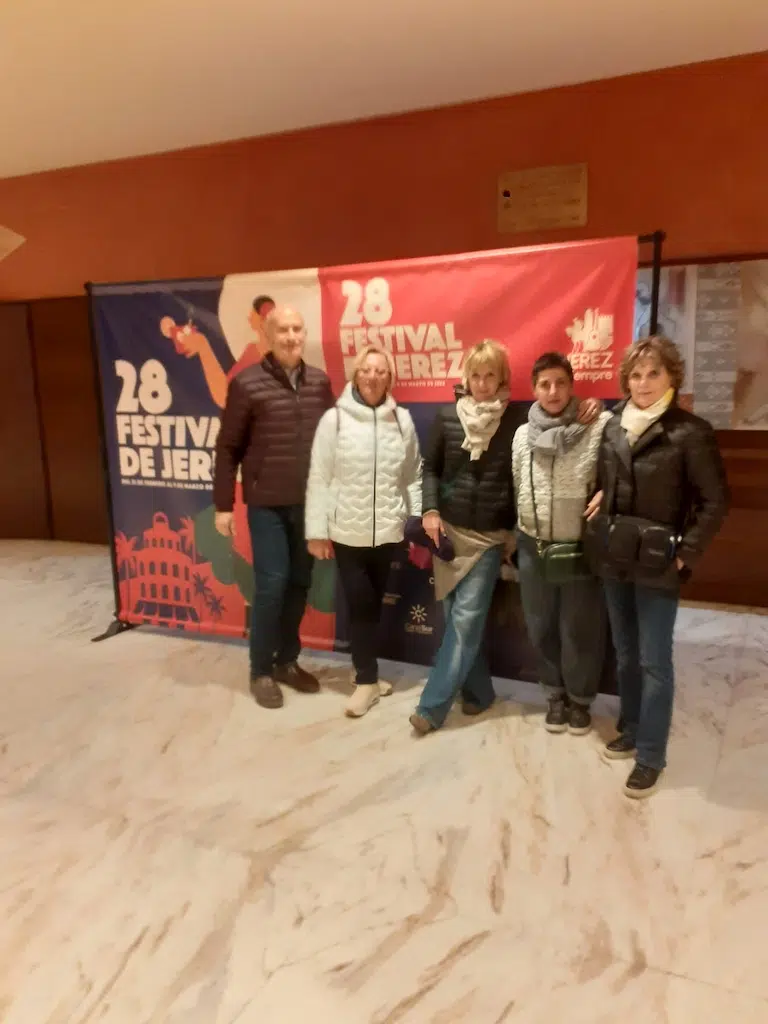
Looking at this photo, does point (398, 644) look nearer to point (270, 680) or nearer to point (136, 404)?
point (270, 680)

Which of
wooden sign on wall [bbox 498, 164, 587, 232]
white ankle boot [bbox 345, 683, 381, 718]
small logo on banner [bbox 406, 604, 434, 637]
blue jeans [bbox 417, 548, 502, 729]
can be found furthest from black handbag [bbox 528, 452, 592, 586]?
wooden sign on wall [bbox 498, 164, 587, 232]

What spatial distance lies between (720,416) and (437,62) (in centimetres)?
206

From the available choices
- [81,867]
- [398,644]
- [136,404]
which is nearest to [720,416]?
[398,644]

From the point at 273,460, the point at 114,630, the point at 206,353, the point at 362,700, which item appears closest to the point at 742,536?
the point at 362,700

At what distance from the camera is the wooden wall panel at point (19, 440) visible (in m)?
5.31

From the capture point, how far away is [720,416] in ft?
12.1

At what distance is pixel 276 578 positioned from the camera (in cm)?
284

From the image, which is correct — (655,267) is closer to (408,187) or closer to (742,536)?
(742,536)

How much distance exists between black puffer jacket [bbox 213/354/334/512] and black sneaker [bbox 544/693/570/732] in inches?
44.8

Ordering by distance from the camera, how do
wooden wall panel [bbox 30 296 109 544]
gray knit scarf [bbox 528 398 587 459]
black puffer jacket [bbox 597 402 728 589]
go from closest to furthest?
black puffer jacket [bbox 597 402 728 589]
gray knit scarf [bbox 528 398 587 459]
wooden wall panel [bbox 30 296 109 544]

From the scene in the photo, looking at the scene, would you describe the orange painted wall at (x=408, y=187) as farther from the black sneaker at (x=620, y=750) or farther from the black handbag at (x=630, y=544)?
the black sneaker at (x=620, y=750)

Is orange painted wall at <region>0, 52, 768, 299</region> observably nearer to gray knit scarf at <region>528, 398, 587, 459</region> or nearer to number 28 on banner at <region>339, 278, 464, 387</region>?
number 28 on banner at <region>339, 278, 464, 387</region>

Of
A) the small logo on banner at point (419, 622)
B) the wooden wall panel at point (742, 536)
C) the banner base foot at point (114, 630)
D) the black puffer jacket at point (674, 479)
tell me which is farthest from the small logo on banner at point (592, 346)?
the banner base foot at point (114, 630)

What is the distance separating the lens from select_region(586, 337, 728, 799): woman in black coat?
207 cm
